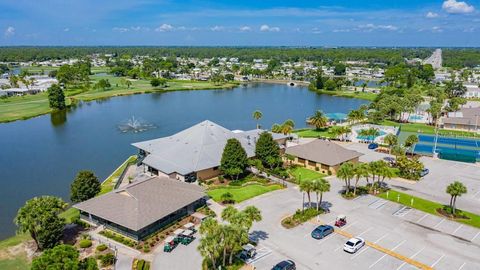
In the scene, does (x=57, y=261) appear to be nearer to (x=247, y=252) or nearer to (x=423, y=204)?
(x=247, y=252)

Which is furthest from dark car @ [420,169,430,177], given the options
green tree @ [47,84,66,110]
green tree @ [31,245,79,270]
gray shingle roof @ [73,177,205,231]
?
green tree @ [47,84,66,110]

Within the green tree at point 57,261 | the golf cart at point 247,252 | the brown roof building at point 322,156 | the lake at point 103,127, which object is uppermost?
the green tree at point 57,261

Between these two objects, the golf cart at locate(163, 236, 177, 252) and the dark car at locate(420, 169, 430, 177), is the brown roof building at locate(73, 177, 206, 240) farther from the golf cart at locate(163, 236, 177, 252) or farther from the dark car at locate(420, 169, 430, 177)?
the dark car at locate(420, 169, 430, 177)

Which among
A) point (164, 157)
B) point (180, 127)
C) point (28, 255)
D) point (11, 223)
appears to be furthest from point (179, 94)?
point (28, 255)

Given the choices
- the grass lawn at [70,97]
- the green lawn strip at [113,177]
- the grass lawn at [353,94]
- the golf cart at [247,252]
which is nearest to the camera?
the golf cart at [247,252]

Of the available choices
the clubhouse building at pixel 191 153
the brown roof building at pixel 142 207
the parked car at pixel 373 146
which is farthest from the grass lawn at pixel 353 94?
the brown roof building at pixel 142 207

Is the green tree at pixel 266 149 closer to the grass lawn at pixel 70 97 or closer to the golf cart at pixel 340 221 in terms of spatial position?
the golf cart at pixel 340 221
